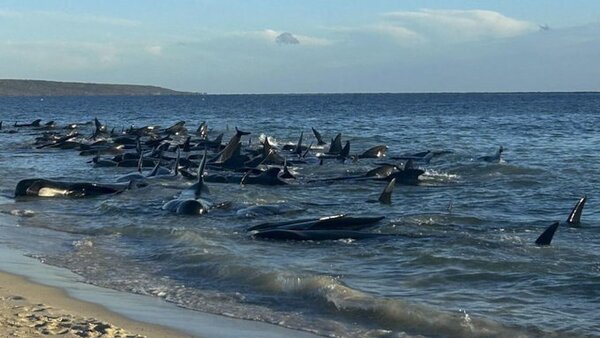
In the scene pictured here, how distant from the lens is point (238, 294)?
35.8 feet

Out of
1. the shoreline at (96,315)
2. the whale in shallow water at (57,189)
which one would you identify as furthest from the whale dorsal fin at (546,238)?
the whale in shallow water at (57,189)

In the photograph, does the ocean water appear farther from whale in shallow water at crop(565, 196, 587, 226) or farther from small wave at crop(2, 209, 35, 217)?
whale in shallow water at crop(565, 196, 587, 226)

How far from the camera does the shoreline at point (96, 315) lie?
8.48 m

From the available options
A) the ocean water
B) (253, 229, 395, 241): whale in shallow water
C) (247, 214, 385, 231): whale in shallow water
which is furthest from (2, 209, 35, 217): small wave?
(253, 229, 395, 241): whale in shallow water

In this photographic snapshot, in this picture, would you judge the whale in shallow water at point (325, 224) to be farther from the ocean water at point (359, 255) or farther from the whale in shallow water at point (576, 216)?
the whale in shallow water at point (576, 216)

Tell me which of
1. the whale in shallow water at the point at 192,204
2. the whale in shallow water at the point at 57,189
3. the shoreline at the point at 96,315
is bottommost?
the whale in shallow water at the point at 57,189

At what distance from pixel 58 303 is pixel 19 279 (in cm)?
157

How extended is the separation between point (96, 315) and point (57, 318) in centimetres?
57

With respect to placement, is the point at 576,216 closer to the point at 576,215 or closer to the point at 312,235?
the point at 576,215

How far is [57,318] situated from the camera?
882cm

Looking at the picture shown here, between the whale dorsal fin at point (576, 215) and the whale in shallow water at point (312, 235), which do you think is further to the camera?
the whale dorsal fin at point (576, 215)

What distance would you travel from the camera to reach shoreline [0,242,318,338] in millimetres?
8475

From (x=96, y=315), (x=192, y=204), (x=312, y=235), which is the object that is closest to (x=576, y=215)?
(x=312, y=235)

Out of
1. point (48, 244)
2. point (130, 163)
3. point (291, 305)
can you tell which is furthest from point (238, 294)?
point (130, 163)
